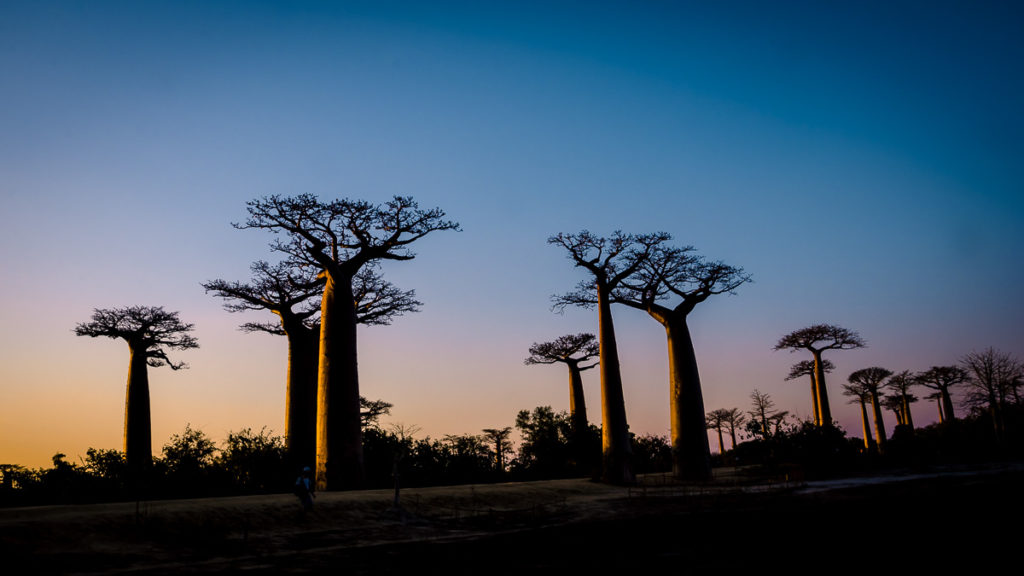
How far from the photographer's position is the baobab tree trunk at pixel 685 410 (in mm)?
21266

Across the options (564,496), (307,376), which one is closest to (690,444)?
(564,496)

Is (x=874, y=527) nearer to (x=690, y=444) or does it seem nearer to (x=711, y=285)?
(x=690, y=444)

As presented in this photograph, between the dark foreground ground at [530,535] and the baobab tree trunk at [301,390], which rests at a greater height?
the baobab tree trunk at [301,390]

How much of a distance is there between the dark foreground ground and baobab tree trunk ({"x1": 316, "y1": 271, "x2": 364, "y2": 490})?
2391mm

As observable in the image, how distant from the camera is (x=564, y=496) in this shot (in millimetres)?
16141

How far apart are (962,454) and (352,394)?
1004 inches

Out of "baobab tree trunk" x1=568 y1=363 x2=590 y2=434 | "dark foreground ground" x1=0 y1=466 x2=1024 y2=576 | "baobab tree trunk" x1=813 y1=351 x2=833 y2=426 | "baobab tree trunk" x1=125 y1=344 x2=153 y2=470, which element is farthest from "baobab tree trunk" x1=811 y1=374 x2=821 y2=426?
"baobab tree trunk" x1=125 y1=344 x2=153 y2=470

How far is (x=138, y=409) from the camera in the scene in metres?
24.8

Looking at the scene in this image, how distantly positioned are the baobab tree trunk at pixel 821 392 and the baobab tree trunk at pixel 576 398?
498 inches

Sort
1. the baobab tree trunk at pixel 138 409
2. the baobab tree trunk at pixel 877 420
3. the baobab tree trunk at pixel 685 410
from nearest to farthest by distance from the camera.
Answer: the baobab tree trunk at pixel 685 410
the baobab tree trunk at pixel 138 409
the baobab tree trunk at pixel 877 420

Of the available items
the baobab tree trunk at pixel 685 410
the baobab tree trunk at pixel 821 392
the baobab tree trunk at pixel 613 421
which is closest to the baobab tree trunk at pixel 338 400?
the baobab tree trunk at pixel 613 421

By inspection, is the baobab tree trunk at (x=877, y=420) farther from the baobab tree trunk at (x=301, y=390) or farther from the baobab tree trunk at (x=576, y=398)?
the baobab tree trunk at (x=301, y=390)

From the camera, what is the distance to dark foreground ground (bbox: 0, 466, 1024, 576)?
23.0 ft

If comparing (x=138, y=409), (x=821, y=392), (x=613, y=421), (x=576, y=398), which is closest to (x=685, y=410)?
(x=613, y=421)
